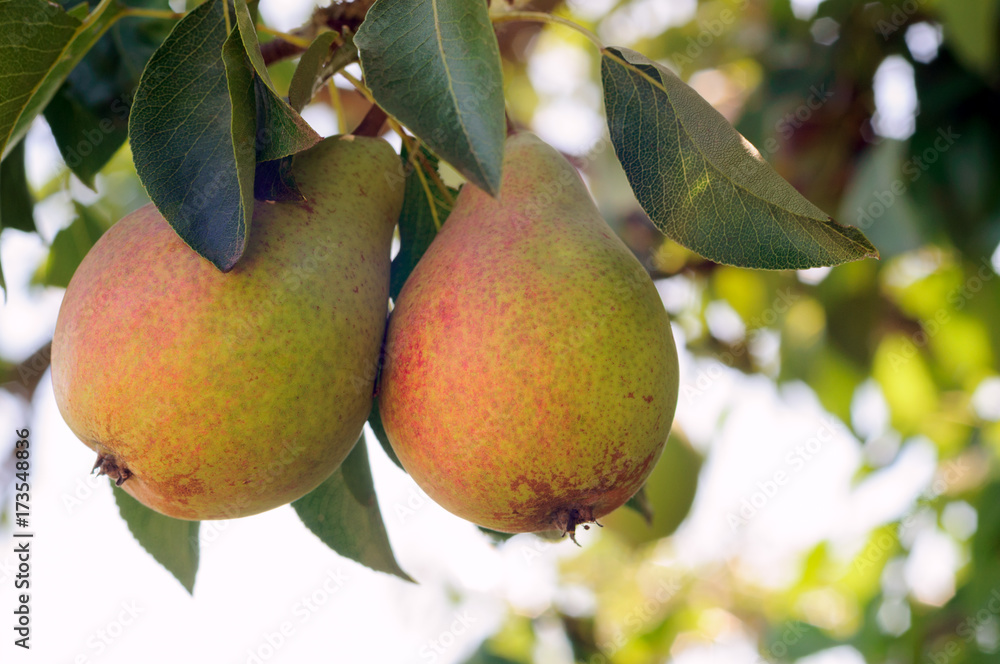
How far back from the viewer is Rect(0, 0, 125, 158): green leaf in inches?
38.0

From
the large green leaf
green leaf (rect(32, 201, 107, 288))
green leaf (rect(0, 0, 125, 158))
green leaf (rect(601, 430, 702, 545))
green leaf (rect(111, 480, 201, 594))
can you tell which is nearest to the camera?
green leaf (rect(0, 0, 125, 158))

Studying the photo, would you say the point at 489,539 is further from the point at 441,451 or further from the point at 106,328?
the point at 106,328

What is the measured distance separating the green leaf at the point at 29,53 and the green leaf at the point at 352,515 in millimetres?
605

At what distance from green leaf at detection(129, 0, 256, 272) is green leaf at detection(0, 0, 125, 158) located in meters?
0.25

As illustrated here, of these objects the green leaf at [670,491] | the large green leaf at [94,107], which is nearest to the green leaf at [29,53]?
the large green leaf at [94,107]

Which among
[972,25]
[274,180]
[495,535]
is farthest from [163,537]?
[972,25]

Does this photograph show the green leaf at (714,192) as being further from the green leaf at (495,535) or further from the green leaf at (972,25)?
the green leaf at (972,25)

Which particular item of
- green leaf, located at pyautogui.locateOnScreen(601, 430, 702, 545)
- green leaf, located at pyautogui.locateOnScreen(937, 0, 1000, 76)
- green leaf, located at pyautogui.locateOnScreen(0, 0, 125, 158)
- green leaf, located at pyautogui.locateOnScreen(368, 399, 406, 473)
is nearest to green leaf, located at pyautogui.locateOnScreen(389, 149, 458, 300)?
green leaf, located at pyautogui.locateOnScreen(368, 399, 406, 473)

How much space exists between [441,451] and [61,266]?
1209mm

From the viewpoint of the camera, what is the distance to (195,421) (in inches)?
30.3

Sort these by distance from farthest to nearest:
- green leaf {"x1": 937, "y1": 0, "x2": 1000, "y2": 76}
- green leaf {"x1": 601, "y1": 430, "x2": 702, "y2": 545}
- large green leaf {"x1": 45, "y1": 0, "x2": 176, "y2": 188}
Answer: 1. green leaf {"x1": 601, "y1": 430, "x2": 702, "y2": 545}
2. green leaf {"x1": 937, "y1": 0, "x2": 1000, "y2": 76}
3. large green leaf {"x1": 45, "y1": 0, "x2": 176, "y2": 188}

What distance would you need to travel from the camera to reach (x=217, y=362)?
0.76 meters

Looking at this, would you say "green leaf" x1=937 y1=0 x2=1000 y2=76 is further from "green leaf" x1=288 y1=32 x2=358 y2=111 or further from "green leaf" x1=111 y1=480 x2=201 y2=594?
"green leaf" x1=111 y1=480 x2=201 y2=594

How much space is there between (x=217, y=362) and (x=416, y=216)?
1.69ft
